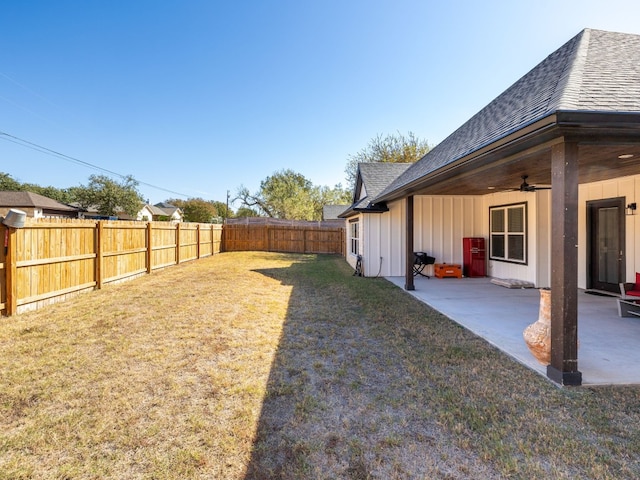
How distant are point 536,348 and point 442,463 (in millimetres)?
2056

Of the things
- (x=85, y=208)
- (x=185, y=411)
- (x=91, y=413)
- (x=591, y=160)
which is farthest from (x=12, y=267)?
(x=85, y=208)

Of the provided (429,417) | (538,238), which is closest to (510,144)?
(429,417)

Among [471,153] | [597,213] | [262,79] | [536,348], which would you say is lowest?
[536,348]

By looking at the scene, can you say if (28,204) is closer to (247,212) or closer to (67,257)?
(247,212)

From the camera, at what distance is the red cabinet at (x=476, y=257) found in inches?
372

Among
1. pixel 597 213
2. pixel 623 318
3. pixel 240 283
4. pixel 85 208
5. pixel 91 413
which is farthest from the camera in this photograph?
pixel 85 208

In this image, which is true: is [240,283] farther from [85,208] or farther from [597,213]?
[85,208]

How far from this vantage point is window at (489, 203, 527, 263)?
312 inches

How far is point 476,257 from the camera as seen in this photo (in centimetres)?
953

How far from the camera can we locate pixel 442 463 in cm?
191

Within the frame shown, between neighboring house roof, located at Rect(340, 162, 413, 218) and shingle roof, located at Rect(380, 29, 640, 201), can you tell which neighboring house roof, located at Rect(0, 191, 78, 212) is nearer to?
neighboring house roof, located at Rect(340, 162, 413, 218)

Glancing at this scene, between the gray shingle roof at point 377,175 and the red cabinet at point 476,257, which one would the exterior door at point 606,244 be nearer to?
the red cabinet at point 476,257

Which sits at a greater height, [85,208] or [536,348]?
[85,208]

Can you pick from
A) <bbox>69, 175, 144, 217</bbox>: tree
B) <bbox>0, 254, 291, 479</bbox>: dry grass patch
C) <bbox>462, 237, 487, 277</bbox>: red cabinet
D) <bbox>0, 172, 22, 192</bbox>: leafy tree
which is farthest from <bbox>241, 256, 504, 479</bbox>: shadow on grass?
<bbox>0, 172, 22, 192</bbox>: leafy tree
